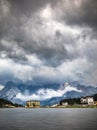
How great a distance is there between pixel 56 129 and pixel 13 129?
15422 millimetres

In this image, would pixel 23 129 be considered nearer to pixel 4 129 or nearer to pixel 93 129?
pixel 4 129

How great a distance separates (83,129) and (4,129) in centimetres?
2779

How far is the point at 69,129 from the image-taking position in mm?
89500

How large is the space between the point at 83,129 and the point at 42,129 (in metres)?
14.4

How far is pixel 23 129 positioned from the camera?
299 ft

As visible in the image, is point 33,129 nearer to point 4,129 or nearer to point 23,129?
point 23,129

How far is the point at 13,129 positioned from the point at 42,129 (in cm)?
1046

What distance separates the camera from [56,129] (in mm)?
90312

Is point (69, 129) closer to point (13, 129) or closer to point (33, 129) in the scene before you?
point (33, 129)

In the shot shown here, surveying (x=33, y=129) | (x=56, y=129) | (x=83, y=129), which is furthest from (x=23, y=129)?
(x=83, y=129)

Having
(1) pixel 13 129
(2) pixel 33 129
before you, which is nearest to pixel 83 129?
(2) pixel 33 129

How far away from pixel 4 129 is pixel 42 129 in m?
13.5

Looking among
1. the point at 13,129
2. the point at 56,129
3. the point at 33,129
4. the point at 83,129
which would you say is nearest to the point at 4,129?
the point at 13,129

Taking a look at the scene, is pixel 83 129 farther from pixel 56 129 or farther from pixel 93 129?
pixel 56 129
